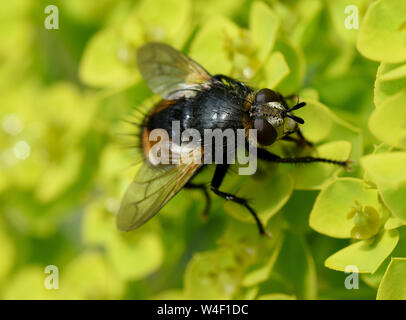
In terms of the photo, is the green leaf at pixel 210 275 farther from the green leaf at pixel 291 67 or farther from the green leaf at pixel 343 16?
the green leaf at pixel 343 16

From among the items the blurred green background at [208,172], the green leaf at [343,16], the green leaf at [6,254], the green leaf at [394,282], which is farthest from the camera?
the green leaf at [6,254]

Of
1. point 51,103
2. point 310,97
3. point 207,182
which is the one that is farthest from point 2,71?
point 310,97

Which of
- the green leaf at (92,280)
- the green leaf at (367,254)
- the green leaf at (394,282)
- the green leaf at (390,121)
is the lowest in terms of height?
the green leaf at (394,282)

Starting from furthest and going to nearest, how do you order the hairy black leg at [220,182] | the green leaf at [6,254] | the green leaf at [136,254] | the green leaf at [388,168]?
the green leaf at [6,254] → the green leaf at [136,254] → the hairy black leg at [220,182] → the green leaf at [388,168]

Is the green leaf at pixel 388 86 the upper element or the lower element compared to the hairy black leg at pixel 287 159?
upper

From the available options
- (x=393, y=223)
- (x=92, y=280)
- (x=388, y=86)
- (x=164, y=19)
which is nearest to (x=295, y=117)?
(x=388, y=86)

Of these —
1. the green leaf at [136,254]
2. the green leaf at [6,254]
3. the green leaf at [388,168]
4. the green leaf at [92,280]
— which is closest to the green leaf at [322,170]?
the green leaf at [388,168]

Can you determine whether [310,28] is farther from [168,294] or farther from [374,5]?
[168,294]
